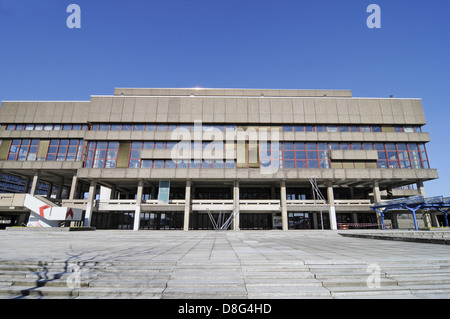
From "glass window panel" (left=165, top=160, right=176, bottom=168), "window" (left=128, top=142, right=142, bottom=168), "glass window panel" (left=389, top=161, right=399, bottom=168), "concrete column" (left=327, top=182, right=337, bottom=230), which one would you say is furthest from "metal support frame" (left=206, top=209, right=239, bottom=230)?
"glass window panel" (left=389, top=161, right=399, bottom=168)

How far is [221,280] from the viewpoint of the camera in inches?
232

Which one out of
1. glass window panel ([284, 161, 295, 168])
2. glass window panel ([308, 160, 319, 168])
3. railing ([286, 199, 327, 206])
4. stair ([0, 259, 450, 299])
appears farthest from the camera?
glass window panel ([308, 160, 319, 168])

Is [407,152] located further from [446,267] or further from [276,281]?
[276,281]

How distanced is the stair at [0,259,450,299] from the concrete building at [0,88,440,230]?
86.6 ft

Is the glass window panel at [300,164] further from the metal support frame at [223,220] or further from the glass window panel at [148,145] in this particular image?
the glass window panel at [148,145]

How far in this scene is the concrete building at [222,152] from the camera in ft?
110

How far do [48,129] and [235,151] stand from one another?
34388mm

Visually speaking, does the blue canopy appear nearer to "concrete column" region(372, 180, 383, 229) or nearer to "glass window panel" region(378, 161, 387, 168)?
"concrete column" region(372, 180, 383, 229)

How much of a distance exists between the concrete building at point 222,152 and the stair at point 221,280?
26409 millimetres

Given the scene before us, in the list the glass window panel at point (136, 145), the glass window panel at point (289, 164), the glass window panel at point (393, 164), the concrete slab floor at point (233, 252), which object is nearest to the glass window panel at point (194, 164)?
the glass window panel at point (136, 145)

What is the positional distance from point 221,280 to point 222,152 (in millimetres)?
29241

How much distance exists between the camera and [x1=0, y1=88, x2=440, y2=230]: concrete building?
33.6 m

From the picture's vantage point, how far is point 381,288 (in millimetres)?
5590
